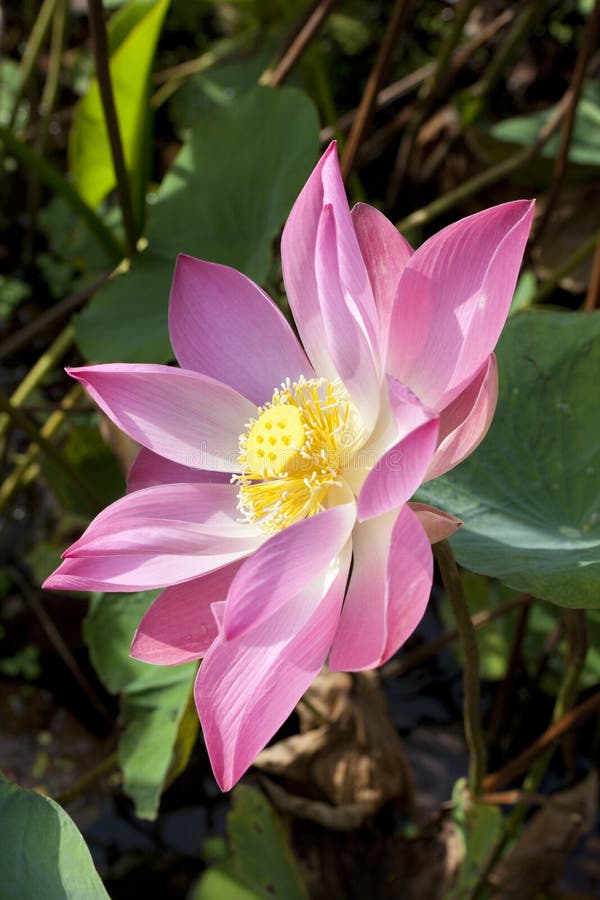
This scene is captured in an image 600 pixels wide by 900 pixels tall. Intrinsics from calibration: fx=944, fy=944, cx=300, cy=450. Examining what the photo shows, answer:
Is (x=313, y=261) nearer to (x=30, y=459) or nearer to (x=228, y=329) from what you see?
(x=228, y=329)

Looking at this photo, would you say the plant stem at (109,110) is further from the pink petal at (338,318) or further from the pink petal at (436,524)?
the pink petal at (436,524)

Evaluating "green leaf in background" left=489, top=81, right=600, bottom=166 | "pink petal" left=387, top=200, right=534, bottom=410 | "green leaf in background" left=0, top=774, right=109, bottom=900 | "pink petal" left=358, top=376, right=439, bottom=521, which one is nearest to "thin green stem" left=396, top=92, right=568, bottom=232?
"green leaf in background" left=489, top=81, right=600, bottom=166

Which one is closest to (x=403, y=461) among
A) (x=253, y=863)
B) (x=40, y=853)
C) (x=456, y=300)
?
(x=456, y=300)

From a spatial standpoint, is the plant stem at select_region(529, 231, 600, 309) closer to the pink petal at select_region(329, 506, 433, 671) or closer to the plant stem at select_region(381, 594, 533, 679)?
the plant stem at select_region(381, 594, 533, 679)

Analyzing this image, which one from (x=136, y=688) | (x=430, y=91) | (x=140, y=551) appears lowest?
(x=136, y=688)

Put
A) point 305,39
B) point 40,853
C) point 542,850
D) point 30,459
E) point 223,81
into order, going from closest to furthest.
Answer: point 40,853 < point 542,850 < point 305,39 < point 30,459 < point 223,81

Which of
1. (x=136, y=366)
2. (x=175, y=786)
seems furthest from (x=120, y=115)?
(x=175, y=786)

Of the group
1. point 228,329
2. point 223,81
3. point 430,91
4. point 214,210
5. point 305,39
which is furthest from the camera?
point 223,81
